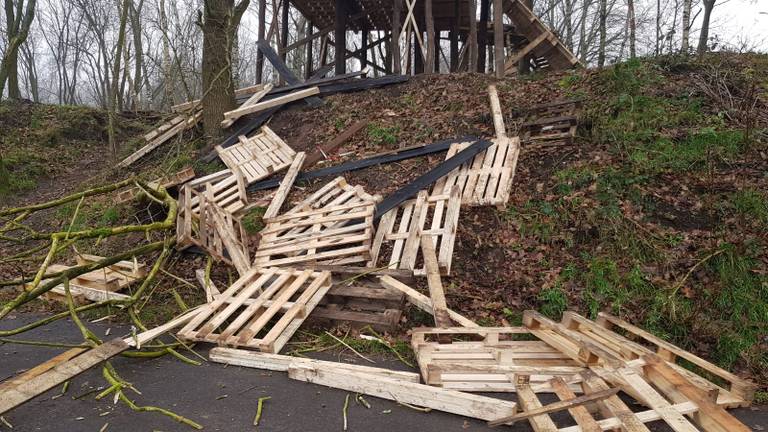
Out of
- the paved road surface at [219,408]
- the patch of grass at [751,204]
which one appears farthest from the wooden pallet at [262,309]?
the patch of grass at [751,204]

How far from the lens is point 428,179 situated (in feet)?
20.6

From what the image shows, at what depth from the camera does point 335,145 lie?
26.1 feet

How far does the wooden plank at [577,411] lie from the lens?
271 centimetres

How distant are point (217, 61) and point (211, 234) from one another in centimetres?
472

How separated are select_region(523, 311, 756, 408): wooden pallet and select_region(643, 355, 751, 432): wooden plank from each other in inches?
1.8

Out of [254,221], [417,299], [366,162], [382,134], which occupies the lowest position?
[417,299]

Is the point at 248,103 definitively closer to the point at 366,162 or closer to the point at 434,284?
the point at 366,162

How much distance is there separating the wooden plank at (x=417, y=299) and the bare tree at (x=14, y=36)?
33.2 ft

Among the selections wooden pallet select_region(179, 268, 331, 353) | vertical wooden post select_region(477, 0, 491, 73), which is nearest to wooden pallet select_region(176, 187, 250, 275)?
wooden pallet select_region(179, 268, 331, 353)

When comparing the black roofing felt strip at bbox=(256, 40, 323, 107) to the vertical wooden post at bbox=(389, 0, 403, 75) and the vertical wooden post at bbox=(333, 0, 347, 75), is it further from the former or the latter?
the vertical wooden post at bbox=(389, 0, 403, 75)

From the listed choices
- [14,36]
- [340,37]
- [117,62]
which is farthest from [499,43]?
[14,36]

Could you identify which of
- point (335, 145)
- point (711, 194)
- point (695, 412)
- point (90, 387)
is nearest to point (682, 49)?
point (711, 194)

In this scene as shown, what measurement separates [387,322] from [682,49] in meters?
7.31

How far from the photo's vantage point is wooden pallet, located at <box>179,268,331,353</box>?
420cm
